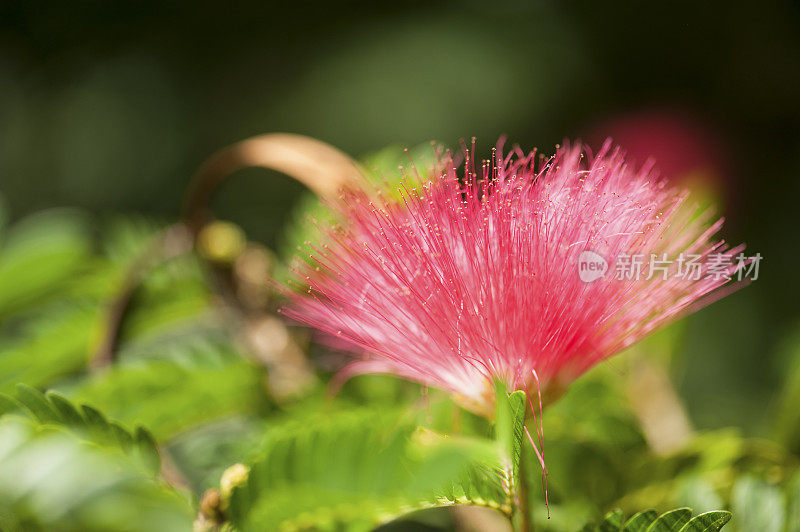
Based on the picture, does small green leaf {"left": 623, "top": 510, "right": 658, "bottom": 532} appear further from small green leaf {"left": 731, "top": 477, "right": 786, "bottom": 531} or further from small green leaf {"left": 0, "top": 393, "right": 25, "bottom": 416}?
small green leaf {"left": 0, "top": 393, "right": 25, "bottom": 416}

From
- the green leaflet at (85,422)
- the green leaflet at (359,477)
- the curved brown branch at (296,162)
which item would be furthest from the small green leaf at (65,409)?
the curved brown branch at (296,162)

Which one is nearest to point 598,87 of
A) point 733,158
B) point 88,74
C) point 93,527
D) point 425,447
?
point 733,158

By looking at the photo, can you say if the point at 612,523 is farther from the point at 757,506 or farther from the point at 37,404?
the point at 37,404

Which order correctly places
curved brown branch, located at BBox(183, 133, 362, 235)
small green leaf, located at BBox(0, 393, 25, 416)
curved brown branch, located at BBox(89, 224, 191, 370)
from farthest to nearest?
curved brown branch, located at BBox(89, 224, 191, 370)
curved brown branch, located at BBox(183, 133, 362, 235)
small green leaf, located at BBox(0, 393, 25, 416)

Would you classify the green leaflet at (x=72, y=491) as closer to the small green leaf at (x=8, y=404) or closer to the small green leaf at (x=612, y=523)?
the small green leaf at (x=8, y=404)

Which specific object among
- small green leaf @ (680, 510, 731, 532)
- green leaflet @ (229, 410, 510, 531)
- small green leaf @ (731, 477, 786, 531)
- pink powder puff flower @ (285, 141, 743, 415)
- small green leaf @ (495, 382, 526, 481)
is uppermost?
pink powder puff flower @ (285, 141, 743, 415)

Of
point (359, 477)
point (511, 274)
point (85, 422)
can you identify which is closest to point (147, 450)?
point (85, 422)
